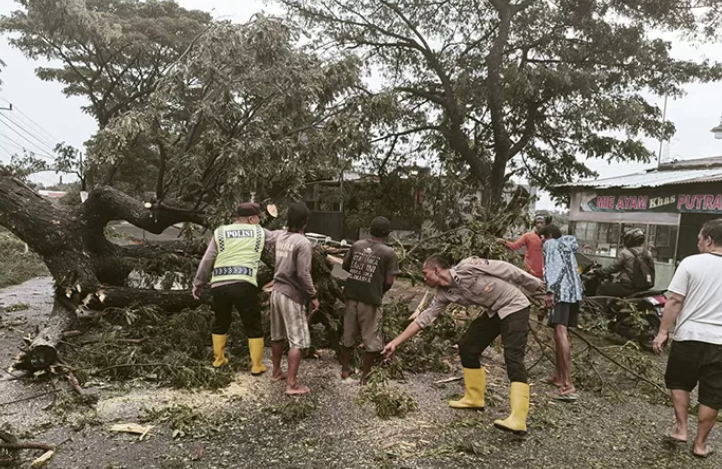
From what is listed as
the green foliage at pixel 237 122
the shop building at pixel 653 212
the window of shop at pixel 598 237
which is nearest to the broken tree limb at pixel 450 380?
the green foliage at pixel 237 122

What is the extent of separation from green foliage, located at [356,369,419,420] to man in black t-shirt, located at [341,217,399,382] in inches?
14.1

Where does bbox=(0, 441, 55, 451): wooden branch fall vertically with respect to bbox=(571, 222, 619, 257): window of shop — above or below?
below

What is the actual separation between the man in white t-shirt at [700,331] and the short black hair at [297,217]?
2.86 meters

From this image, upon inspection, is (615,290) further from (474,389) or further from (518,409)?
(518,409)

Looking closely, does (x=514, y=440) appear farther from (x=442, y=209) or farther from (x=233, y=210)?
(x=442, y=209)

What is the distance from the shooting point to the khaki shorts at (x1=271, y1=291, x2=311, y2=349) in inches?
158

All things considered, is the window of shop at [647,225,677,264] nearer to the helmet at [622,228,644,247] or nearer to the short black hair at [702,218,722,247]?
the helmet at [622,228,644,247]

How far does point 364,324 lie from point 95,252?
4.04 m

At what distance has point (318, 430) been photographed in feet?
11.3

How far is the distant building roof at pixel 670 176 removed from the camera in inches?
322

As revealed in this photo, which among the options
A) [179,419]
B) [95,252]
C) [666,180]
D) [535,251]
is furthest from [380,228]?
[666,180]

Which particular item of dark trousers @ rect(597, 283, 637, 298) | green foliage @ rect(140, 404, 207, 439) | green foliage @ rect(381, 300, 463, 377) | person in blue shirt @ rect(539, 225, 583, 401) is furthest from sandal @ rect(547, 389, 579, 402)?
green foliage @ rect(140, 404, 207, 439)

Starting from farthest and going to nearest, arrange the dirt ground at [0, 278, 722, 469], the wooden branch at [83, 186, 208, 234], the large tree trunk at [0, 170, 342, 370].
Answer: the wooden branch at [83, 186, 208, 234], the large tree trunk at [0, 170, 342, 370], the dirt ground at [0, 278, 722, 469]

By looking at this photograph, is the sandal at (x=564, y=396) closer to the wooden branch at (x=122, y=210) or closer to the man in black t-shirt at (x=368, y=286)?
the man in black t-shirt at (x=368, y=286)
